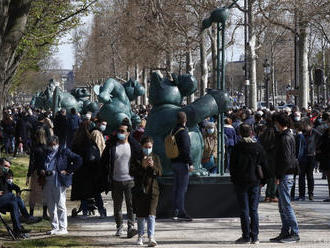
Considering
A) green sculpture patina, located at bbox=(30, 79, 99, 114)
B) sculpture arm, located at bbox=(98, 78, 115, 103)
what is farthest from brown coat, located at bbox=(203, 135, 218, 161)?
green sculpture patina, located at bbox=(30, 79, 99, 114)

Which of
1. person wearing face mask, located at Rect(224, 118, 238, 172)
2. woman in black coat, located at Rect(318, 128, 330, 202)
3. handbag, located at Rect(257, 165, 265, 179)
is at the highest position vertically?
person wearing face mask, located at Rect(224, 118, 238, 172)

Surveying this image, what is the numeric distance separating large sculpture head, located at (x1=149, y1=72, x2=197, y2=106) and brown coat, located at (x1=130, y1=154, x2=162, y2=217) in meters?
3.33

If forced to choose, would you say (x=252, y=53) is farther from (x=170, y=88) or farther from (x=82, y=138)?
(x=82, y=138)

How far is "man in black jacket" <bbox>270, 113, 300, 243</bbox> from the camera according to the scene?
1023 cm

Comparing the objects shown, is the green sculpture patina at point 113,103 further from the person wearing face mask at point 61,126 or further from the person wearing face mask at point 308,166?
the person wearing face mask at point 308,166

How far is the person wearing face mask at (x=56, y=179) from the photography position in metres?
11.5

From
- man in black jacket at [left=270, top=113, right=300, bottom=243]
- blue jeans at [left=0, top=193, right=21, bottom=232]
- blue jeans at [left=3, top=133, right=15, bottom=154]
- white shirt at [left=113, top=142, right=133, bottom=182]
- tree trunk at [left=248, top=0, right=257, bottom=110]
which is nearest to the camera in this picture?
man in black jacket at [left=270, top=113, right=300, bottom=243]

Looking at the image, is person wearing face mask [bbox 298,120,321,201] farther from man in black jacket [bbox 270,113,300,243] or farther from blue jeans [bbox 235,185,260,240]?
blue jeans [bbox 235,185,260,240]

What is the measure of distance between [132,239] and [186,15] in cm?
3360

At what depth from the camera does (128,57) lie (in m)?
61.2

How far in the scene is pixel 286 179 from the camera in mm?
10273

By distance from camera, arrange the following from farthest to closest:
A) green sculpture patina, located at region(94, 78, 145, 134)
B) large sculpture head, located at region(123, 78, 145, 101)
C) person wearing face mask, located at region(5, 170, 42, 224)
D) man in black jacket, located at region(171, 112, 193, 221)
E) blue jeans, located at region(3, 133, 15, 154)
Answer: blue jeans, located at region(3, 133, 15, 154) < large sculpture head, located at region(123, 78, 145, 101) < green sculpture patina, located at region(94, 78, 145, 134) < man in black jacket, located at region(171, 112, 193, 221) < person wearing face mask, located at region(5, 170, 42, 224)

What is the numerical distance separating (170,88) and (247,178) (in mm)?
3914

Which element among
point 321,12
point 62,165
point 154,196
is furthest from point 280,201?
point 321,12
